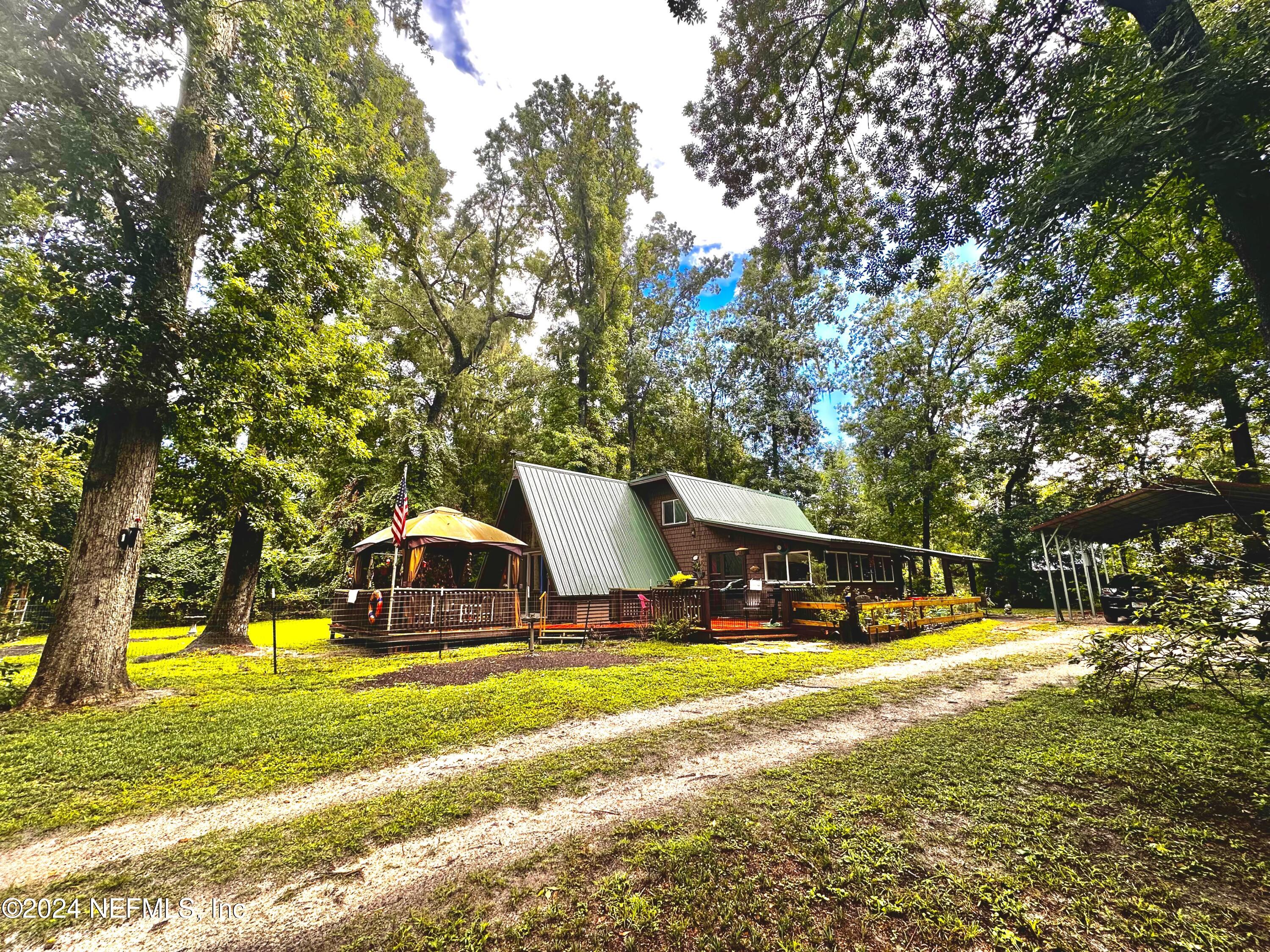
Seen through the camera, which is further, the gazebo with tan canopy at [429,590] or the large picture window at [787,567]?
the large picture window at [787,567]

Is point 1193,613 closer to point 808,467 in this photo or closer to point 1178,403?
point 1178,403

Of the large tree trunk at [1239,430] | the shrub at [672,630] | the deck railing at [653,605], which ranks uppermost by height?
the large tree trunk at [1239,430]

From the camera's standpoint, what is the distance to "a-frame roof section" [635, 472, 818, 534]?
726 inches

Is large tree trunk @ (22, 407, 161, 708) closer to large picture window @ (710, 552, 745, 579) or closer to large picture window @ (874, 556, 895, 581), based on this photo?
large picture window @ (710, 552, 745, 579)

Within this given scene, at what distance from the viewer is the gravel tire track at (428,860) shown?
2135 mm

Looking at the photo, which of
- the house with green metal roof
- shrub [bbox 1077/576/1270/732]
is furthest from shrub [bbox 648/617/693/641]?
shrub [bbox 1077/576/1270/732]

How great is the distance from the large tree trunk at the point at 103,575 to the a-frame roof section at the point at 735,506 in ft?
46.4

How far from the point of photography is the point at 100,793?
3707mm

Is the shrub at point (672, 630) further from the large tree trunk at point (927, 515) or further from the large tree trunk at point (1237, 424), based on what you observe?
the large tree trunk at point (927, 515)

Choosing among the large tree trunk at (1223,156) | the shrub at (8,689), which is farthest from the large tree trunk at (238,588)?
the large tree trunk at (1223,156)

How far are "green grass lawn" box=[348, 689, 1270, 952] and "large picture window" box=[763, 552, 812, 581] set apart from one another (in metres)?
13.3

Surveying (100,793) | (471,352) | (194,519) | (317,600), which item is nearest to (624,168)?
(471,352)

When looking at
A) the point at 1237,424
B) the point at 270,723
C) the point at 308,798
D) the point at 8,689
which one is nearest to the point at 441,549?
the point at 8,689

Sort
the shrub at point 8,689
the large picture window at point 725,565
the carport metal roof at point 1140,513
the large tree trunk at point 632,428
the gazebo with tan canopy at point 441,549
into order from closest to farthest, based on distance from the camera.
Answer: the shrub at point 8,689, the carport metal roof at point 1140,513, the gazebo with tan canopy at point 441,549, the large picture window at point 725,565, the large tree trunk at point 632,428
